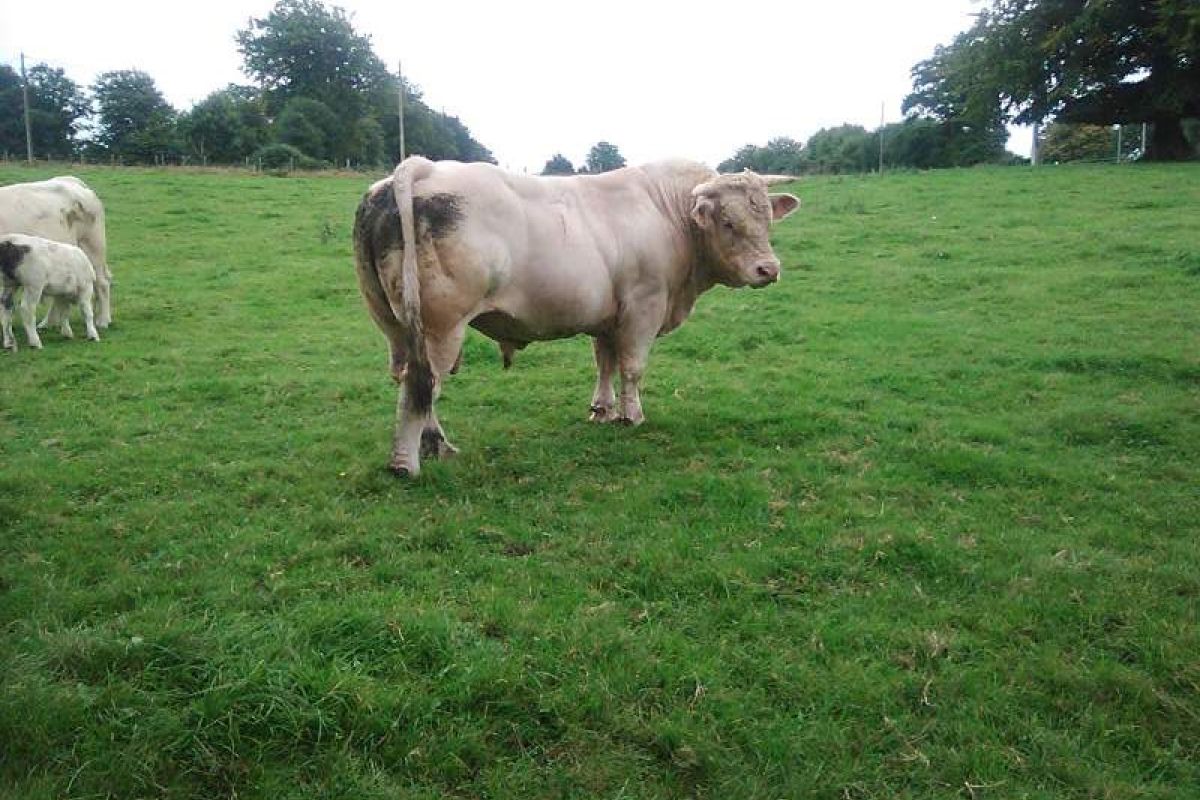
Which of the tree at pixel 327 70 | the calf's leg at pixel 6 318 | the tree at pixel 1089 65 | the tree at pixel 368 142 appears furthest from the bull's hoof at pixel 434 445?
the tree at pixel 327 70

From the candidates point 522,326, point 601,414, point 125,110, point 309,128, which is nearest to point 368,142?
point 309,128

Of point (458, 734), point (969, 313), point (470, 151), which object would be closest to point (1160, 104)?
point (969, 313)

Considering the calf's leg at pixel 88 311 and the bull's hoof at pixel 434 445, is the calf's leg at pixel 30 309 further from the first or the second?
the bull's hoof at pixel 434 445

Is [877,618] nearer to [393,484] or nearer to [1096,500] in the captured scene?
[1096,500]

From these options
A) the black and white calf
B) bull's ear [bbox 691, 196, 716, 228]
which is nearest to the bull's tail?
bull's ear [bbox 691, 196, 716, 228]

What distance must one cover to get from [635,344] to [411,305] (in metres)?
2.38

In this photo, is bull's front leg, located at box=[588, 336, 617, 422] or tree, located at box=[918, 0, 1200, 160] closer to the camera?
bull's front leg, located at box=[588, 336, 617, 422]

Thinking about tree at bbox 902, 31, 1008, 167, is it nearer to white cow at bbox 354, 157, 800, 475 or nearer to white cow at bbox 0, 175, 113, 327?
white cow at bbox 354, 157, 800, 475

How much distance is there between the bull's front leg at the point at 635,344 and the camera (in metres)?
7.59

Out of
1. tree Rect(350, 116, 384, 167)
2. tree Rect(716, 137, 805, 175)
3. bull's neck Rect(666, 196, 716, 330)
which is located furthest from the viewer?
tree Rect(716, 137, 805, 175)

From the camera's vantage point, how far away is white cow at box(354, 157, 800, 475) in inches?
237

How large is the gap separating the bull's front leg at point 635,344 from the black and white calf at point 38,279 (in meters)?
7.75

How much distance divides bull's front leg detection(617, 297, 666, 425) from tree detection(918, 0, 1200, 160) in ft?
89.3

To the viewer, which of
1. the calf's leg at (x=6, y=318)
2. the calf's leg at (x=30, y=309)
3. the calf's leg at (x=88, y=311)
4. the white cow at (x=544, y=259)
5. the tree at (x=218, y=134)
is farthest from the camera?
the tree at (x=218, y=134)
